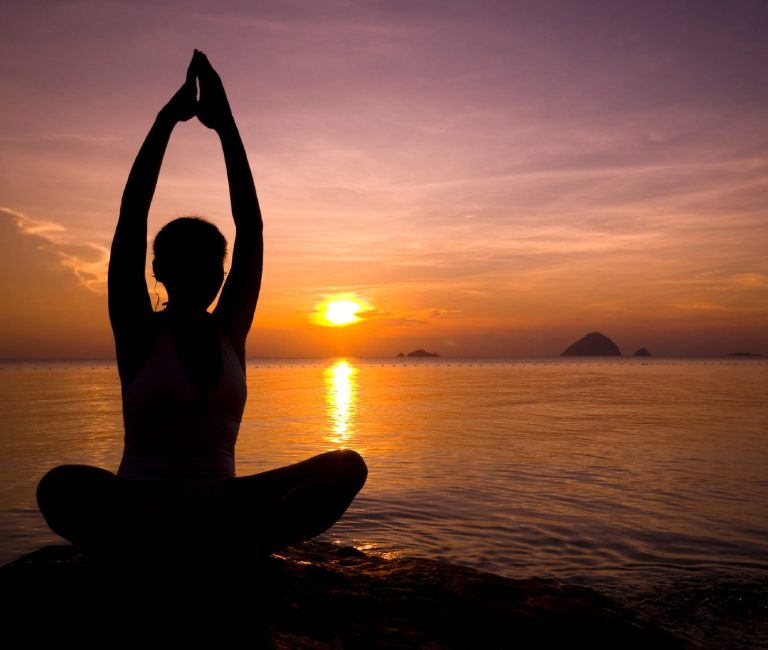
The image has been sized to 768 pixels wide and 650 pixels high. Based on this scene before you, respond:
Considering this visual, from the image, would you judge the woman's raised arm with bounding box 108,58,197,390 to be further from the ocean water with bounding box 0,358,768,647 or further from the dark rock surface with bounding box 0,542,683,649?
the ocean water with bounding box 0,358,768,647

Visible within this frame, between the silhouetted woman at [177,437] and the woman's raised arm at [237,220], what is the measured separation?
6cm

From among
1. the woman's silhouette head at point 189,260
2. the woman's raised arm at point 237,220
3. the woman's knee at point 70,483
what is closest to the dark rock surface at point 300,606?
the woman's knee at point 70,483

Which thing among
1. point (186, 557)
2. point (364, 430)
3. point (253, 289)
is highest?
point (253, 289)

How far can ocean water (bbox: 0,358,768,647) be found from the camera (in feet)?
19.9

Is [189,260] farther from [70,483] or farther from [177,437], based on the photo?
[70,483]

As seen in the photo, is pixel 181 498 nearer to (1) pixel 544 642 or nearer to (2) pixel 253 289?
(2) pixel 253 289

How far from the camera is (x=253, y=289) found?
367 cm

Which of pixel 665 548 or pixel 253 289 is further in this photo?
pixel 665 548

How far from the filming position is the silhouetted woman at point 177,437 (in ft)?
9.53

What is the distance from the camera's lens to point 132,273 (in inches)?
122

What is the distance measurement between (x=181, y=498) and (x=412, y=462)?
385 inches

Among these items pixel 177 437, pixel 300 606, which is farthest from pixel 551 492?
pixel 177 437

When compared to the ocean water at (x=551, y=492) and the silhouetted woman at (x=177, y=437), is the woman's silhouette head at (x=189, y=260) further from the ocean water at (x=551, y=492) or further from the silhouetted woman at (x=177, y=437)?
the ocean water at (x=551, y=492)

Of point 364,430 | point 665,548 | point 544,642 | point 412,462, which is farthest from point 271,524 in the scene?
point 364,430
